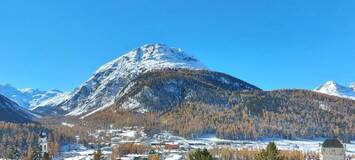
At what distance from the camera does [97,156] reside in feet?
537

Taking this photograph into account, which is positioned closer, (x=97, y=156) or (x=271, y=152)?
(x=271, y=152)

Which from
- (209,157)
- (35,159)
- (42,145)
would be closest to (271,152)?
(209,157)

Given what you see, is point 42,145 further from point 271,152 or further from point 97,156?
point 271,152

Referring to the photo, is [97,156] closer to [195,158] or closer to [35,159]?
[35,159]

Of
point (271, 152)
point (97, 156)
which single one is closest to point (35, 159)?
point (97, 156)

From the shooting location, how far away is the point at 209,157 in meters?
112

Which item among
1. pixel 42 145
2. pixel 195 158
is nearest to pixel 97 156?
pixel 42 145

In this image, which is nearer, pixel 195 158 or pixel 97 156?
pixel 195 158

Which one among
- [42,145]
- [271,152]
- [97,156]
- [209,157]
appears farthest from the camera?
[42,145]

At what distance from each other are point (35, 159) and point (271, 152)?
53.3 m

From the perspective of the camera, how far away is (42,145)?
184 m

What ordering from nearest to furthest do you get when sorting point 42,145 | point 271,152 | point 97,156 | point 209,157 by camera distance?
point 209,157 < point 271,152 < point 97,156 < point 42,145

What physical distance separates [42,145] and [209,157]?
87.8 m

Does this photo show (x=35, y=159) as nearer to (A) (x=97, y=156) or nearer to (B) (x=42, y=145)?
(A) (x=97, y=156)
